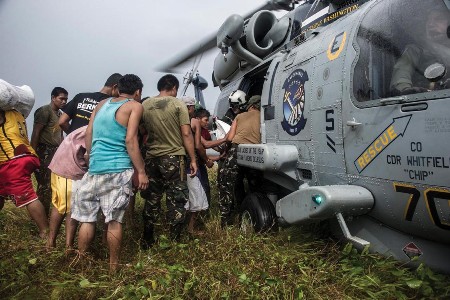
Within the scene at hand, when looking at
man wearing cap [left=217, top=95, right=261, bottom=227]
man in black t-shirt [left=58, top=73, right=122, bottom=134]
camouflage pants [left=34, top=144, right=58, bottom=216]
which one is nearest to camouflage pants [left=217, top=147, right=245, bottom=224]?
man wearing cap [left=217, top=95, right=261, bottom=227]

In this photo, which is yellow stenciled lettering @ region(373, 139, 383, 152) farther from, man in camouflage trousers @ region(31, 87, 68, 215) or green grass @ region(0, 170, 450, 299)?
man in camouflage trousers @ region(31, 87, 68, 215)

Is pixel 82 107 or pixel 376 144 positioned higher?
pixel 82 107

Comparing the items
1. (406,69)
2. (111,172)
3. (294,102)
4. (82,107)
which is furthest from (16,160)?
(406,69)

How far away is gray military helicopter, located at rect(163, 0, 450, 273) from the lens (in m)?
2.18

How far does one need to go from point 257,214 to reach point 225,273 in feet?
3.91

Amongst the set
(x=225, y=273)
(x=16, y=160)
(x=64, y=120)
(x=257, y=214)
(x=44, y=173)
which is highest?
(x=64, y=120)

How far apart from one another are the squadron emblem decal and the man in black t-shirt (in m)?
1.73

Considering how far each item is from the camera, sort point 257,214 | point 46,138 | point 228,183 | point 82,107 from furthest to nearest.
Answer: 1. point 46,138
2. point 228,183
3. point 82,107
4. point 257,214

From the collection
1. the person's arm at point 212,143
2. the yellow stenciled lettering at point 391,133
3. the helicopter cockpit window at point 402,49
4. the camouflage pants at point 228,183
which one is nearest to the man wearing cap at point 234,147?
the camouflage pants at point 228,183

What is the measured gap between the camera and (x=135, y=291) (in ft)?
7.61

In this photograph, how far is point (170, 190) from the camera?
11.3ft

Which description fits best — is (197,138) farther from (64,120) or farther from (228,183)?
Result: (64,120)

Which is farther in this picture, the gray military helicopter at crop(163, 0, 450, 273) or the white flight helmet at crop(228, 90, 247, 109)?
the white flight helmet at crop(228, 90, 247, 109)

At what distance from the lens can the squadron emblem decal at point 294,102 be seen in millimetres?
3293
